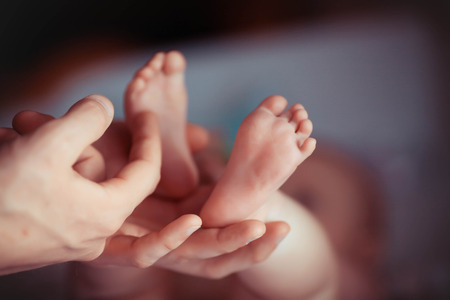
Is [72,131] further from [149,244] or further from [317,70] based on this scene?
[317,70]

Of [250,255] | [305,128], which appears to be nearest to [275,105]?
[305,128]

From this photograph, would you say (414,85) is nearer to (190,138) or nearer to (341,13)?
(341,13)

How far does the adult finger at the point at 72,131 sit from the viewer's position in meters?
0.29

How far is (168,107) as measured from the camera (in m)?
0.52

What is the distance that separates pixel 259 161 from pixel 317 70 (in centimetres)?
32

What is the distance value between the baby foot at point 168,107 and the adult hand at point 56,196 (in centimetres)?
16

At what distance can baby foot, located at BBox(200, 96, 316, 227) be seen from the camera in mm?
401

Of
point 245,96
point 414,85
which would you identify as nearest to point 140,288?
point 245,96

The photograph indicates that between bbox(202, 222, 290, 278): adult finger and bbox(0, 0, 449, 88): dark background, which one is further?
bbox(0, 0, 449, 88): dark background

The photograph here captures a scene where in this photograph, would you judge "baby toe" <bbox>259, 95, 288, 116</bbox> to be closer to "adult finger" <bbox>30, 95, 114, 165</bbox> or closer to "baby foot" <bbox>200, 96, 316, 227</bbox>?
"baby foot" <bbox>200, 96, 316, 227</bbox>

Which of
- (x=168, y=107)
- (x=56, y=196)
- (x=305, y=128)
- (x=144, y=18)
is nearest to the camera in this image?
(x=56, y=196)

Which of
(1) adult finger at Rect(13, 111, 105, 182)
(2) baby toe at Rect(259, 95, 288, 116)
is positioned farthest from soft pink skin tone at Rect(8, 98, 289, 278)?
(2) baby toe at Rect(259, 95, 288, 116)

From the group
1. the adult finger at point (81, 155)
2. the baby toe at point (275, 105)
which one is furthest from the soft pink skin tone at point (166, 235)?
the baby toe at point (275, 105)

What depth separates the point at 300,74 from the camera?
0.68 meters
